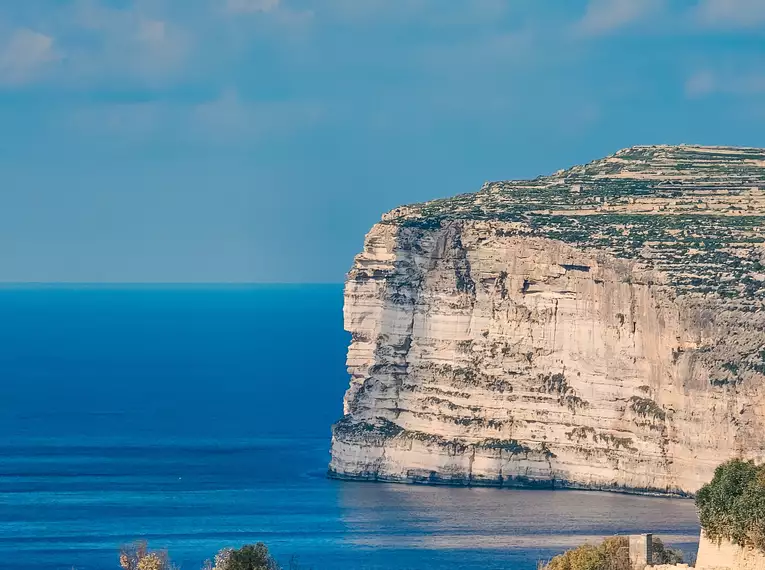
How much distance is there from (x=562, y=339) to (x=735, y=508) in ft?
126

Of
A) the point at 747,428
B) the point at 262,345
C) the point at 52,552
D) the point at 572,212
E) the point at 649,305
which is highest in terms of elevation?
the point at 262,345

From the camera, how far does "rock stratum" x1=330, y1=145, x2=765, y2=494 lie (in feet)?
247

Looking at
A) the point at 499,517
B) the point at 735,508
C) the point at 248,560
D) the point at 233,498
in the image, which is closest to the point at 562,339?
the point at 499,517

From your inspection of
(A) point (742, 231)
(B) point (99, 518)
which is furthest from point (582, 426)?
(B) point (99, 518)

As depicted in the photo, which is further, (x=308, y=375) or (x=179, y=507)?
(x=308, y=375)

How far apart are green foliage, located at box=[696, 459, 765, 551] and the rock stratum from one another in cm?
2859

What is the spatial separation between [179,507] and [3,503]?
6.12 meters

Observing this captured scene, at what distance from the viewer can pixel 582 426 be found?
77938mm

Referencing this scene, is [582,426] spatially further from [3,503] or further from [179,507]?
[3,503]

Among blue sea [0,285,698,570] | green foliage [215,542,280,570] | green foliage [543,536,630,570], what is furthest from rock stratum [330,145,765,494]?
green foliage [543,536,630,570]

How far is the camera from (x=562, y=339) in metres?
79.8

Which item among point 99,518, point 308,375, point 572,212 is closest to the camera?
point 99,518

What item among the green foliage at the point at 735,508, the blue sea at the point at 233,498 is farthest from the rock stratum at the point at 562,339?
the green foliage at the point at 735,508

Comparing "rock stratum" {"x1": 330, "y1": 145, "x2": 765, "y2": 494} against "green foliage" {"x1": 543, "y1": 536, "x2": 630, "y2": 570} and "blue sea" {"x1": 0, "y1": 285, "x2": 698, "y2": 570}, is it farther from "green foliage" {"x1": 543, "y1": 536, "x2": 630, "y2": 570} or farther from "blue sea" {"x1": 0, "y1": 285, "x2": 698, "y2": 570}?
"green foliage" {"x1": 543, "y1": 536, "x2": 630, "y2": 570}
